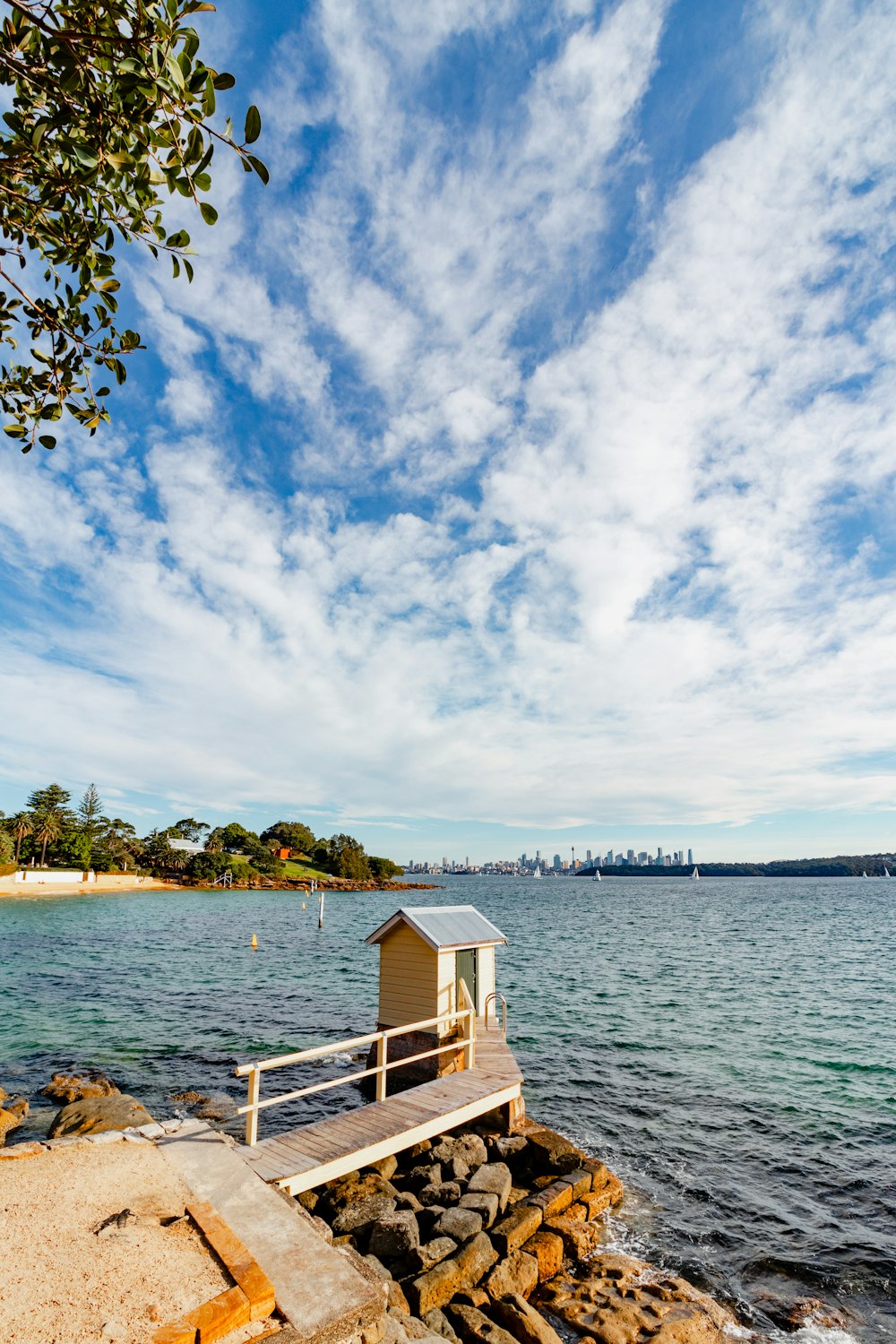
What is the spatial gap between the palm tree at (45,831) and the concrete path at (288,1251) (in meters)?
116

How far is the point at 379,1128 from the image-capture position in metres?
12.3

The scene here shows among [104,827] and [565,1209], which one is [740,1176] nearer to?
[565,1209]

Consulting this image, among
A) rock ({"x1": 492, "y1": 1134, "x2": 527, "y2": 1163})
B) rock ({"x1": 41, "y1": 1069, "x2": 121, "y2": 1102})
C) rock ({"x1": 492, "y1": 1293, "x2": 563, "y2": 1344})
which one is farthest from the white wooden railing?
rock ({"x1": 41, "y1": 1069, "x2": 121, "y2": 1102})

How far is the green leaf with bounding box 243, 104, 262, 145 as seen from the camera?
3.87 metres

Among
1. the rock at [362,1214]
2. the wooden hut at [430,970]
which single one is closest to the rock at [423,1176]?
the rock at [362,1214]

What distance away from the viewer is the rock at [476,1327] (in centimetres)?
888

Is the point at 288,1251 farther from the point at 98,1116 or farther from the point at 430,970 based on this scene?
the point at 430,970

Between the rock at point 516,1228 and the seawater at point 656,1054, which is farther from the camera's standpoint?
the seawater at point 656,1054

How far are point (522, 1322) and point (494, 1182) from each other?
10.8 ft

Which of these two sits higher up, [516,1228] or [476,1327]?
[516,1228]

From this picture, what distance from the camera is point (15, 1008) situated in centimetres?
2916

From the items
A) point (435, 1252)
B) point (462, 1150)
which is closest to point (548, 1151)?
point (462, 1150)

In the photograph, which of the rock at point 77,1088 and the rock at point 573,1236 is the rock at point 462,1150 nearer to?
the rock at point 573,1236

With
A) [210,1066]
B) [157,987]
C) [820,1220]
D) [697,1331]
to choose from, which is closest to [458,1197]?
[697,1331]
